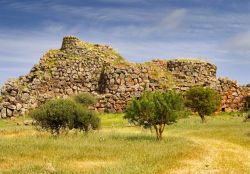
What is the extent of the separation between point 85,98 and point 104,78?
8367mm

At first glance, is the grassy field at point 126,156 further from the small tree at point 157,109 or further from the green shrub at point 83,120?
the green shrub at point 83,120

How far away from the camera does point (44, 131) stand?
47.5m

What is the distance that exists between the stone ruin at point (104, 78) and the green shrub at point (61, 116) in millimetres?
30460

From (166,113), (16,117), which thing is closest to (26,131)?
(166,113)

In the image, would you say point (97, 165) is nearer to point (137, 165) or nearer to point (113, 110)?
point (137, 165)

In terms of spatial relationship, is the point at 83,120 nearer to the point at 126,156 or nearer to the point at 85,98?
the point at 126,156

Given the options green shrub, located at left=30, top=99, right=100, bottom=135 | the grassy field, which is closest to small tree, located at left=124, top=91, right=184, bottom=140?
the grassy field

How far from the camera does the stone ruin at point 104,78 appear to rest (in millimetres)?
77438

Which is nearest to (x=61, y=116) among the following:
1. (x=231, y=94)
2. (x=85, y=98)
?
(x=85, y=98)

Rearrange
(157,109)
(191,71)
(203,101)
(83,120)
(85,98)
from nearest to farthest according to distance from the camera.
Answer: (157,109) → (83,120) → (203,101) → (85,98) → (191,71)

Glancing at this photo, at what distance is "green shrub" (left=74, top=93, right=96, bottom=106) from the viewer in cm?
7262

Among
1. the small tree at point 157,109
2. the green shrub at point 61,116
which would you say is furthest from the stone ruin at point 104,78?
the small tree at point 157,109

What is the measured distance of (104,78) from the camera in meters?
80.6

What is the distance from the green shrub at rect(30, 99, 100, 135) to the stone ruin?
30.5m
